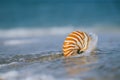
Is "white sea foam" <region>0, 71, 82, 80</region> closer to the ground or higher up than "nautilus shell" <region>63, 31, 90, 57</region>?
closer to the ground

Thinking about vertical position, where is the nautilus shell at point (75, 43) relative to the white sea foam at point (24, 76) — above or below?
above

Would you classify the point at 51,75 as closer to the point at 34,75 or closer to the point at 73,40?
the point at 34,75

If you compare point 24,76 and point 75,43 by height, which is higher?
point 75,43

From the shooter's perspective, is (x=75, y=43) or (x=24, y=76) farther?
(x=75, y=43)

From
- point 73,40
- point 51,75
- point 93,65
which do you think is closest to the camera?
point 51,75

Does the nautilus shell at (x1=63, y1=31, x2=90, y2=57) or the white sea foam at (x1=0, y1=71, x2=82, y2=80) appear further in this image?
the nautilus shell at (x1=63, y1=31, x2=90, y2=57)

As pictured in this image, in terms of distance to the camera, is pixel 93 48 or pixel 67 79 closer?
pixel 67 79

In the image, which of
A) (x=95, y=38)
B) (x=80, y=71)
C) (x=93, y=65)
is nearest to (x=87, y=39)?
(x=95, y=38)

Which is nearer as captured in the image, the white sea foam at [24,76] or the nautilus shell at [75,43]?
the white sea foam at [24,76]
